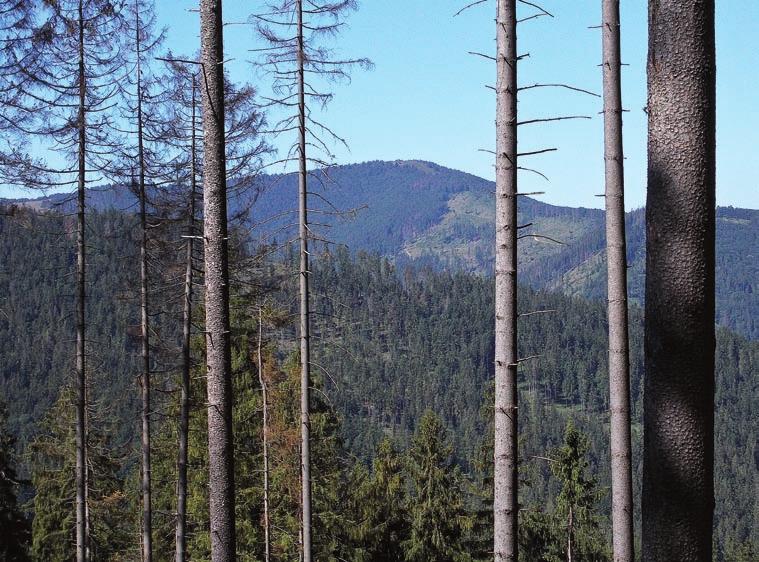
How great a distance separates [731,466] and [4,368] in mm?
128269

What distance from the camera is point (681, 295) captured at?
4.04 meters

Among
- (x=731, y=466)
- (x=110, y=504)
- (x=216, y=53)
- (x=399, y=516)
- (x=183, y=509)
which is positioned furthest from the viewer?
(x=731, y=466)

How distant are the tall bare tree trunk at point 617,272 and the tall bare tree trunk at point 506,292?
1689 millimetres

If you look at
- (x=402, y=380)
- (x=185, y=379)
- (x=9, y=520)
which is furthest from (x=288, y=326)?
(x=402, y=380)

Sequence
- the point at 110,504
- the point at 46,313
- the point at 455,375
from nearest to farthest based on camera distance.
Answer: the point at 110,504
the point at 46,313
the point at 455,375

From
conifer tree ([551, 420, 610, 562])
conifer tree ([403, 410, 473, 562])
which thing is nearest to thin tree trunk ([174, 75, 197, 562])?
conifer tree ([403, 410, 473, 562])

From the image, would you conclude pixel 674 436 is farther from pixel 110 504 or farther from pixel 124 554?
pixel 124 554

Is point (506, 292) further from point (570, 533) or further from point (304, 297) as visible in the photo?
point (570, 533)

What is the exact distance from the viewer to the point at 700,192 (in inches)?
161

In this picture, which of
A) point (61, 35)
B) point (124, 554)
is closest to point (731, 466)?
point (124, 554)

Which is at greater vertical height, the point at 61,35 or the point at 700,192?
the point at 61,35

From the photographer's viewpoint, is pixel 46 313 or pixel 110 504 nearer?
pixel 110 504

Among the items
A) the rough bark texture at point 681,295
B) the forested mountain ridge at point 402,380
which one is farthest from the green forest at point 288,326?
the forested mountain ridge at point 402,380

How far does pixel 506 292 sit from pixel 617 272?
1.90 m
